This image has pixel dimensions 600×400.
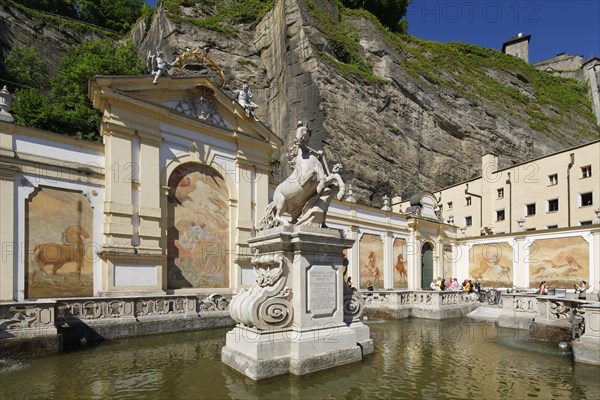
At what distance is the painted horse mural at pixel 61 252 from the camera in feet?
37.9

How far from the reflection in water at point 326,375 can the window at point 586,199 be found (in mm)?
23341

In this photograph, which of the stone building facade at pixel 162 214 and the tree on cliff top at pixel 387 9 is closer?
the stone building facade at pixel 162 214

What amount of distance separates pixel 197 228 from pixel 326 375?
1020 centimetres

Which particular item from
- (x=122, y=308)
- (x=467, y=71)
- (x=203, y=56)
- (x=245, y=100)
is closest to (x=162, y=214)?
(x=122, y=308)

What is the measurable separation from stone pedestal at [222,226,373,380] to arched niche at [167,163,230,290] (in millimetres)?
8353

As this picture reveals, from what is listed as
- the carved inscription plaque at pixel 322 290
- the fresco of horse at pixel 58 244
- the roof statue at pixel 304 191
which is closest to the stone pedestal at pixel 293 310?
the carved inscription plaque at pixel 322 290

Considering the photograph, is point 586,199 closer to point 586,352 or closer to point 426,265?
point 426,265

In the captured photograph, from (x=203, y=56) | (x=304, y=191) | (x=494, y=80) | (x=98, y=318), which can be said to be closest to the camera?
(x=304, y=191)

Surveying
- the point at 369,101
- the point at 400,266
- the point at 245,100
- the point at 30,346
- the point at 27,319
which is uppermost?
the point at 369,101

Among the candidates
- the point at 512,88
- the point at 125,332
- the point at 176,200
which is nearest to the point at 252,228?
the point at 176,200

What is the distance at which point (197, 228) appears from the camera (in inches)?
600

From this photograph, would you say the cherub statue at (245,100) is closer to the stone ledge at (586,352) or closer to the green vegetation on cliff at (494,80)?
the stone ledge at (586,352)

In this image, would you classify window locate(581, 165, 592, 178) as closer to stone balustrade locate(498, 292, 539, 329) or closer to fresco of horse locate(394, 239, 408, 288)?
fresco of horse locate(394, 239, 408, 288)

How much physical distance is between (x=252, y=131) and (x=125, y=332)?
10454mm
